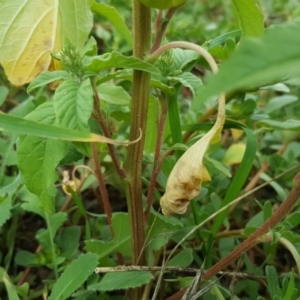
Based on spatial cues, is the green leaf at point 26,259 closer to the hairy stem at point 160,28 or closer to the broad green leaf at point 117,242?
the broad green leaf at point 117,242

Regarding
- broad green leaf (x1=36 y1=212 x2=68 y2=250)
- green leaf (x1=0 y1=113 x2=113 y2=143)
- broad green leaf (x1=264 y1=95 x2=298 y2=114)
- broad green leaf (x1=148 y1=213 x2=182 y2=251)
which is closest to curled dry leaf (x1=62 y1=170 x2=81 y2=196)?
broad green leaf (x1=36 y1=212 x2=68 y2=250)

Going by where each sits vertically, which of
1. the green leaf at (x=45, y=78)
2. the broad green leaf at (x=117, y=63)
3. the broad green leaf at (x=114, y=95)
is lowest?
the broad green leaf at (x=114, y=95)

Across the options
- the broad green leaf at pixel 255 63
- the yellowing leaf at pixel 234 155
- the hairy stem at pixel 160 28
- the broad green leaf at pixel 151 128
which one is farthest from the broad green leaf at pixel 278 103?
the broad green leaf at pixel 255 63

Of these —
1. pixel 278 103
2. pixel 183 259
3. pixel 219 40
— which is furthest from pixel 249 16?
pixel 278 103

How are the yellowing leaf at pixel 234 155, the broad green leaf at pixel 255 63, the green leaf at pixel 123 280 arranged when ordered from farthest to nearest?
the yellowing leaf at pixel 234 155
the green leaf at pixel 123 280
the broad green leaf at pixel 255 63

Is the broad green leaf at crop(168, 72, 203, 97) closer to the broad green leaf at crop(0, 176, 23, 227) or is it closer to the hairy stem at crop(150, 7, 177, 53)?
the hairy stem at crop(150, 7, 177, 53)

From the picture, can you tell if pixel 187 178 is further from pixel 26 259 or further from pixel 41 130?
pixel 26 259

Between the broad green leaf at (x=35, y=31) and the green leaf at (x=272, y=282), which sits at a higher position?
the broad green leaf at (x=35, y=31)
